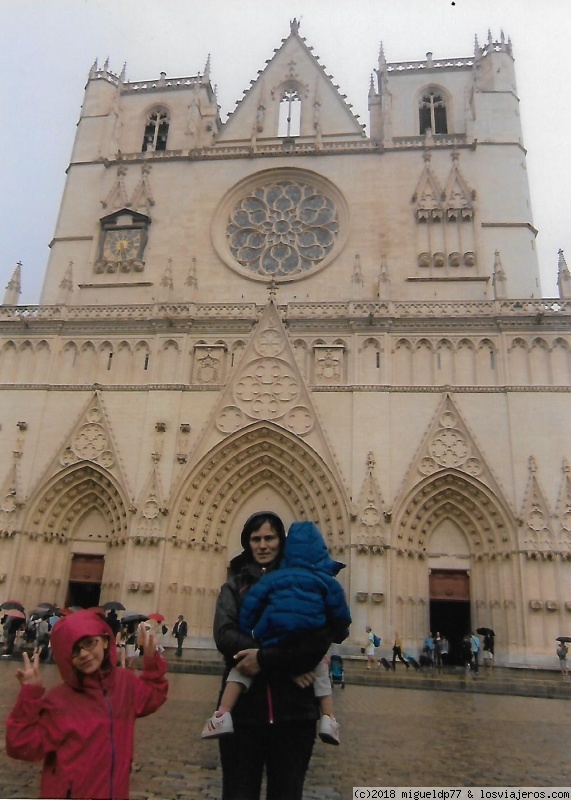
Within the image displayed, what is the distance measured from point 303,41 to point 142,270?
16.1 metres

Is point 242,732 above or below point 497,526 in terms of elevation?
below

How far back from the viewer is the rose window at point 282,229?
26562mm

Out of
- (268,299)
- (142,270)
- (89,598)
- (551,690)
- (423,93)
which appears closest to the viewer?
(551,690)

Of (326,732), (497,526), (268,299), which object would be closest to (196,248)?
(268,299)

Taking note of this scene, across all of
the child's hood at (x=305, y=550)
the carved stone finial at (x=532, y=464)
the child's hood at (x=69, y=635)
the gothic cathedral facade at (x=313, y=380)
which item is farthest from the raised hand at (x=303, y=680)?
the carved stone finial at (x=532, y=464)

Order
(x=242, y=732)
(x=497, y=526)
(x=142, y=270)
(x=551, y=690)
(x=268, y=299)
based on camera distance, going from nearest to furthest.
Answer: (x=242, y=732) → (x=551, y=690) → (x=497, y=526) → (x=268, y=299) → (x=142, y=270)

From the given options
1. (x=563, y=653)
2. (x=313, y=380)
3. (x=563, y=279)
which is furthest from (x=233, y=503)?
(x=563, y=279)

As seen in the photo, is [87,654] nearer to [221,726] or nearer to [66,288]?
[221,726]

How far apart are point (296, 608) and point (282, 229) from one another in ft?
85.5

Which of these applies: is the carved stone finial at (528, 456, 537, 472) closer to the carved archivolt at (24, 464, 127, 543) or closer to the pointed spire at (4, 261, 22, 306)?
the carved archivolt at (24, 464, 127, 543)

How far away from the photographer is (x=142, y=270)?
87.5ft

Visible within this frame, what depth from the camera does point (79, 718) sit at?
8.97 ft

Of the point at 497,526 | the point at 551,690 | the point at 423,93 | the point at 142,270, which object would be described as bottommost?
the point at 551,690

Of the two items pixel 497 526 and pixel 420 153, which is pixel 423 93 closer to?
pixel 420 153
